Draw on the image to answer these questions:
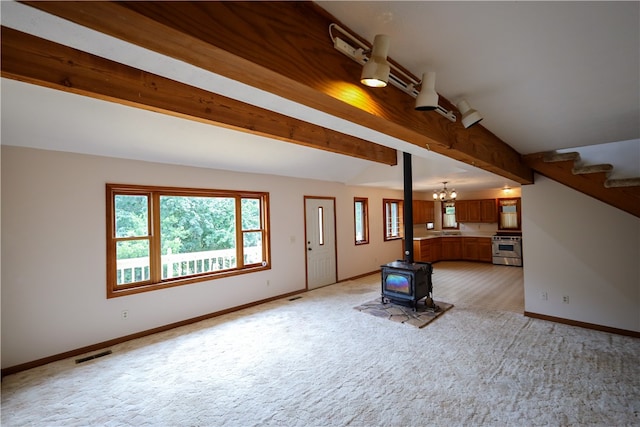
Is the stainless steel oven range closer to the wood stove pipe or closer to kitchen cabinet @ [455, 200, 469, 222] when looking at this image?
kitchen cabinet @ [455, 200, 469, 222]

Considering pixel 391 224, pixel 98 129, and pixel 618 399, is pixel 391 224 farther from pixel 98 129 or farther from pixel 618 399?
pixel 98 129

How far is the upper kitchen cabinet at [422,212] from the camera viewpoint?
9211 mm

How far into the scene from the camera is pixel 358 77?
137 centimetres

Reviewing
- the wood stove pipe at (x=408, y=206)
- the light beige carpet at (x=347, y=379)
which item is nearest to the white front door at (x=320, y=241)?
the wood stove pipe at (x=408, y=206)

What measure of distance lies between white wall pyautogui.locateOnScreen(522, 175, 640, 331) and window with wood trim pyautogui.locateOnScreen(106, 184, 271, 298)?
13.8 feet

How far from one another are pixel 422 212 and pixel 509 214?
2445 mm

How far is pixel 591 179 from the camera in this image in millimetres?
3213

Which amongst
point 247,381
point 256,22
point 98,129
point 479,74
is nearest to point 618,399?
point 479,74

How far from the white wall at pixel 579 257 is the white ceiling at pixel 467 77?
738 mm

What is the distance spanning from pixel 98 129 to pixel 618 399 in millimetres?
5345

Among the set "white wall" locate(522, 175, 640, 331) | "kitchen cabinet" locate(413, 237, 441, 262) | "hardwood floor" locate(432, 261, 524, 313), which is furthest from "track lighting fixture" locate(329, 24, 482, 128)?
"kitchen cabinet" locate(413, 237, 441, 262)

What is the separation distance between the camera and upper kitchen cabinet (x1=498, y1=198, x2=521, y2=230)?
8.50 m

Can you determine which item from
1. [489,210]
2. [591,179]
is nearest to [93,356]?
[591,179]

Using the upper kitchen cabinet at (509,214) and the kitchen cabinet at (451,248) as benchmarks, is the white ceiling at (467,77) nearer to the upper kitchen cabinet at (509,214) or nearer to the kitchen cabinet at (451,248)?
the upper kitchen cabinet at (509,214)
